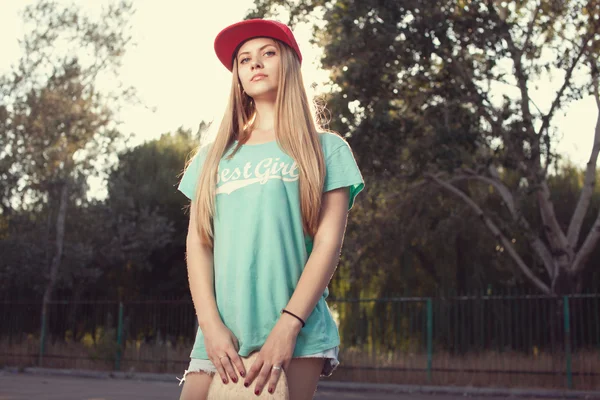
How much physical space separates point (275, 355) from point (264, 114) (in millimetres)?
764

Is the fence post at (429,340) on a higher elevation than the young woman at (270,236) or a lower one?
lower

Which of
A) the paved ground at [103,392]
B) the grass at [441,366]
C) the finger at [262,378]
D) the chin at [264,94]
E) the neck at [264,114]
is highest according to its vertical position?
the chin at [264,94]

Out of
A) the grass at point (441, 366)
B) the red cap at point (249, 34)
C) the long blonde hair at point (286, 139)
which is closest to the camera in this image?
the long blonde hair at point (286, 139)

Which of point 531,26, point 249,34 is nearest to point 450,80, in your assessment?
point 531,26

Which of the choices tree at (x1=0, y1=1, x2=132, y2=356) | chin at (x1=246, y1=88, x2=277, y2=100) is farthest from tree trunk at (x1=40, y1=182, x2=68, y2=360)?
chin at (x1=246, y1=88, x2=277, y2=100)

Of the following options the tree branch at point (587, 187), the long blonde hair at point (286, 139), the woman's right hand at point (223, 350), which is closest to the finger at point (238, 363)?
the woman's right hand at point (223, 350)

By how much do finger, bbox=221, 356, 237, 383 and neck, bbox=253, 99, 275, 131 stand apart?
712 mm

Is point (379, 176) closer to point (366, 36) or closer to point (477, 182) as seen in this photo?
point (366, 36)

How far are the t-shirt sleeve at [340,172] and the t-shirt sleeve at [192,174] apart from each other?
388 millimetres

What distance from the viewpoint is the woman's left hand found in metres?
2.09

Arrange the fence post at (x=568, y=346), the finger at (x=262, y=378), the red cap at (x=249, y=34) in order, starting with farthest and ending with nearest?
1. the fence post at (x=568, y=346)
2. the red cap at (x=249, y=34)
3. the finger at (x=262, y=378)

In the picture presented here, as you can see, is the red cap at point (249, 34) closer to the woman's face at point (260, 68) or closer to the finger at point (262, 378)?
the woman's face at point (260, 68)

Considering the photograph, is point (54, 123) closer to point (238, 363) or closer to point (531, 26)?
point (531, 26)

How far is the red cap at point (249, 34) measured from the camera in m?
2.51
